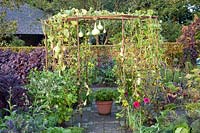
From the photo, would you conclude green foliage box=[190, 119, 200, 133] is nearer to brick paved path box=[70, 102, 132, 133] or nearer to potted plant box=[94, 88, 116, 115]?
brick paved path box=[70, 102, 132, 133]

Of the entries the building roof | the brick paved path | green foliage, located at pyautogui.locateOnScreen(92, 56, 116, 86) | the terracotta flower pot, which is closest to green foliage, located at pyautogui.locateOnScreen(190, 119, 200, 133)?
the brick paved path

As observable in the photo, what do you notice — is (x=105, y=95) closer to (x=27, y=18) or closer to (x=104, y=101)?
(x=104, y=101)

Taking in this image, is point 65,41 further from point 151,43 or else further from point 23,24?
point 23,24

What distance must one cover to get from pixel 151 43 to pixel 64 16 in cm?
162

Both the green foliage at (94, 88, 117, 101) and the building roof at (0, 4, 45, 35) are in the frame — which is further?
the building roof at (0, 4, 45, 35)

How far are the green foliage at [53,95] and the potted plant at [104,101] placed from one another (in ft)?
3.23

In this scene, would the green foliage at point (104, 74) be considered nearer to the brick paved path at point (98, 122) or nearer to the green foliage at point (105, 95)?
the green foliage at point (105, 95)

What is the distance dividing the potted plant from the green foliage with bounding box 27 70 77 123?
984 mm

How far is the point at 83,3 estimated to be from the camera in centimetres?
1719

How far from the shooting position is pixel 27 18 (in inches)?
832

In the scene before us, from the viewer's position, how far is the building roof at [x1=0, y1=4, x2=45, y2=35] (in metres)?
19.3

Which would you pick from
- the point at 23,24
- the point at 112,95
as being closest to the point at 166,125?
the point at 112,95

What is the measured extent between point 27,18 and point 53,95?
1699 cm

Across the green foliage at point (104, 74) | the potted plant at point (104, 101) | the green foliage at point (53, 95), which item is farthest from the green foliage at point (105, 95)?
the green foliage at point (104, 74)
